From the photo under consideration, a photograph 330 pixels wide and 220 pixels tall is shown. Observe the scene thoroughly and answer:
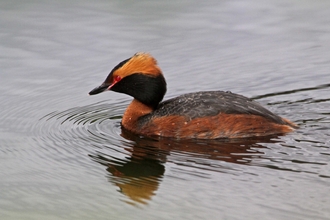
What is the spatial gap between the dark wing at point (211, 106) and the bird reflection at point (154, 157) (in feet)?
1.25

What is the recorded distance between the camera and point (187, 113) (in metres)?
10.1

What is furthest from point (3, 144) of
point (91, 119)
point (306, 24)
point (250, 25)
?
point (306, 24)

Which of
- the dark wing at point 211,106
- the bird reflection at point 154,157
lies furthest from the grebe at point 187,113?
the bird reflection at point 154,157

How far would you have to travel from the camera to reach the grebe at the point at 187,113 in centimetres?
1003

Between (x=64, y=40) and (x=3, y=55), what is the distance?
1162mm

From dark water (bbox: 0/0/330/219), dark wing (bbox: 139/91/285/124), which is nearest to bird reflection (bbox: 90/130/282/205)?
dark water (bbox: 0/0/330/219)

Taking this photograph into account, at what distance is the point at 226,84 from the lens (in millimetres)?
11844

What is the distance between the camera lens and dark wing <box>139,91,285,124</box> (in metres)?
10.1

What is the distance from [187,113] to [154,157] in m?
1.13

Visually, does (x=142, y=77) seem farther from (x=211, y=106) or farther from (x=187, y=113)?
(x=211, y=106)

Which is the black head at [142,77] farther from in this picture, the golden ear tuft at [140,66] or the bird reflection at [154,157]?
the bird reflection at [154,157]

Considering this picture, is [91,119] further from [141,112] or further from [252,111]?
[252,111]

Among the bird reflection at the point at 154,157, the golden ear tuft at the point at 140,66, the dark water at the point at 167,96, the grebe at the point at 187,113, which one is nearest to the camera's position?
the dark water at the point at 167,96

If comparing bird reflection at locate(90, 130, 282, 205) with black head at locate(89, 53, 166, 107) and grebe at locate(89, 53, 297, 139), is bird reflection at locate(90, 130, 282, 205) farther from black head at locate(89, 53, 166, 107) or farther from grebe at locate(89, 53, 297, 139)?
black head at locate(89, 53, 166, 107)
